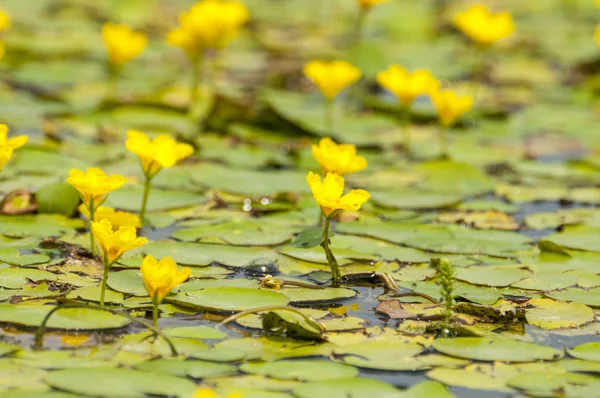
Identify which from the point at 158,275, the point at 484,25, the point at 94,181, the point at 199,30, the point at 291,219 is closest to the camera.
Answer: the point at 158,275

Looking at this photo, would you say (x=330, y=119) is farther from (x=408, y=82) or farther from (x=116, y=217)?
(x=116, y=217)

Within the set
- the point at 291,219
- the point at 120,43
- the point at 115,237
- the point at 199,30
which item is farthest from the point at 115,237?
the point at 199,30

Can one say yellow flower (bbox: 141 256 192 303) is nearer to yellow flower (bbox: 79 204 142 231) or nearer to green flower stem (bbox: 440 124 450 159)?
yellow flower (bbox: 79 204 142 231)

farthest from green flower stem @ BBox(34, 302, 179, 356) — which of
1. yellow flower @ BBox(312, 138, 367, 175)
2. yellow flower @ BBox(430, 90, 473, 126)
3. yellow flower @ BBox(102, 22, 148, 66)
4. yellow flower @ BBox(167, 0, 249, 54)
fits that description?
yellow flower @ BBox(167, 0, 249, 54)

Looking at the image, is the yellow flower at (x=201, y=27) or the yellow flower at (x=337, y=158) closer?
the yellow flower at (x=337, y=158)

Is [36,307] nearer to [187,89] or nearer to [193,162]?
[193,162]

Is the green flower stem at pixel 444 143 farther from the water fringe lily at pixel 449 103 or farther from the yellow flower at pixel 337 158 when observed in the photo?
the yellow flower at pixel 337 158

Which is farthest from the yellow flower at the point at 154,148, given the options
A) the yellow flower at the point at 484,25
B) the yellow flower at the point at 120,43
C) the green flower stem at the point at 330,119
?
the yellow flower at the point at 484,25

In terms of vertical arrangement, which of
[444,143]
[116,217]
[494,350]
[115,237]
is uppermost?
[444,143]

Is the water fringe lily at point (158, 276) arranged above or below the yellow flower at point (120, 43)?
below
